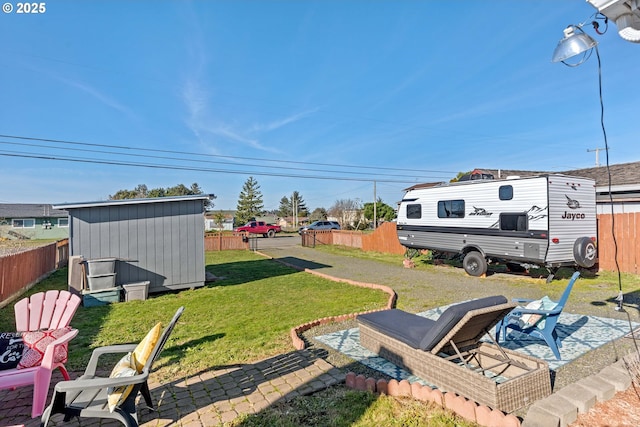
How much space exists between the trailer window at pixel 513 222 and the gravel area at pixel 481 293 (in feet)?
5.12

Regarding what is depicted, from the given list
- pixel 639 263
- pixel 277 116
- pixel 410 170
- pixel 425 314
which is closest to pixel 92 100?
pixel 277 116

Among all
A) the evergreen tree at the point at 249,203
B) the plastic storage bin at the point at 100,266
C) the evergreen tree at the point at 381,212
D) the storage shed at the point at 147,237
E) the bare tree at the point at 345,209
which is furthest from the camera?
the evergreen tree at the point at 249,203

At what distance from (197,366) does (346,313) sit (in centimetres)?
294

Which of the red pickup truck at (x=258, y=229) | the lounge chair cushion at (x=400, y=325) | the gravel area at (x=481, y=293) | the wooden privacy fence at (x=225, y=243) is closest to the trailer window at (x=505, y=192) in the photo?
the gravel area at (x=481, y=293)

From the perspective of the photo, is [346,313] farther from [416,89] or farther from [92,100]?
[92,100]

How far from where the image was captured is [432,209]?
11266mm

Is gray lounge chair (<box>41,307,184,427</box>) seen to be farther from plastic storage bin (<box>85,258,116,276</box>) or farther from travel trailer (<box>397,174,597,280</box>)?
travel trailer (<box>397,174,597,280</box>)

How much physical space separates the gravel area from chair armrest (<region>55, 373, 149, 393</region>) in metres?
2.24

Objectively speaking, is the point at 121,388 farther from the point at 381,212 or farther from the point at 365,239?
the point at 381,212

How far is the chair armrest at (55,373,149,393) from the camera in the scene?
2.21 meters

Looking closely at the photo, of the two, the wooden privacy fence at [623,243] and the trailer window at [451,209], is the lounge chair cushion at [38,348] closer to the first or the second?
the trailer window at [451,209]

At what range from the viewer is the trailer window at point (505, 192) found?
8.86 m

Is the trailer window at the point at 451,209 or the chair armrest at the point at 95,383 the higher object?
the trailer window at the point at 451,209

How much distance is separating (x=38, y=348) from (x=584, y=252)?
36.7 ft
